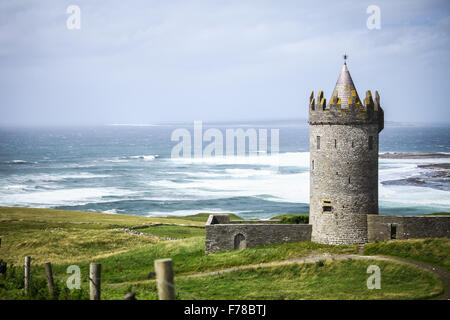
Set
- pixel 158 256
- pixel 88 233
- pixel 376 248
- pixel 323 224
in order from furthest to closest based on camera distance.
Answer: pixel 88 233 → pixel 158 256 → pixel 323 224 → pixel 376 248

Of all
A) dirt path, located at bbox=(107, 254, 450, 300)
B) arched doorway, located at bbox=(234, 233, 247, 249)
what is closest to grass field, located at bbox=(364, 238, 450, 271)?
dirt path, located at bbox=(107, 254, 450, 300)

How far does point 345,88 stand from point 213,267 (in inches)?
543

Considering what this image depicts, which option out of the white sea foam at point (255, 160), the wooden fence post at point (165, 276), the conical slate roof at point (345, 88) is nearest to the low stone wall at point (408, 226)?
the conical slate roof at point (345, 88)

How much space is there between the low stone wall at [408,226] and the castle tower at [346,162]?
0.68 metres

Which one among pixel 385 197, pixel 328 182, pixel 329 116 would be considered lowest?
pixel 385 197

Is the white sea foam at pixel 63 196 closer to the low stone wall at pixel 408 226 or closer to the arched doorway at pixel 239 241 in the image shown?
the arched doorway at pixel 239 241

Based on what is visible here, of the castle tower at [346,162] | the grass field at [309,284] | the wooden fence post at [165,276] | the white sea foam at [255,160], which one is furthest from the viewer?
the white sea foam at [255,160]

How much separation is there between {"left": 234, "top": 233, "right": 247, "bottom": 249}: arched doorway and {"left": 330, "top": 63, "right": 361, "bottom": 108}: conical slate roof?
10498 millimetres

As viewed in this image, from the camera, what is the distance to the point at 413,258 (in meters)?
29.7

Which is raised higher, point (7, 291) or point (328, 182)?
point (328, 182)

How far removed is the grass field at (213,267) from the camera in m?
24.6
